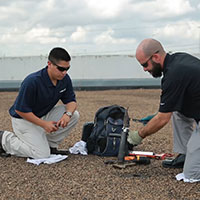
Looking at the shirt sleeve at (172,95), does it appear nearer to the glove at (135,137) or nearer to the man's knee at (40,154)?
the glove at (135,137)

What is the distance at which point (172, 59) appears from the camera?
12.6 ft

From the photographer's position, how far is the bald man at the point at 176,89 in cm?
367

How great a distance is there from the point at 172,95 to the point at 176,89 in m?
0.07

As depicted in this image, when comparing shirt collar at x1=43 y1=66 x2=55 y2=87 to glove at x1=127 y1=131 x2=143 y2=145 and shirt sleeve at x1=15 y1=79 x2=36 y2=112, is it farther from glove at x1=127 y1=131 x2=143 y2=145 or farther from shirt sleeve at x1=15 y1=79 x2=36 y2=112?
glove at x1=127 y1=131 x2=143 y2=145

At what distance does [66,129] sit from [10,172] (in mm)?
1125

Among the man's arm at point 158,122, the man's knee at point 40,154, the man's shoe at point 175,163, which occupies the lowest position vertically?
the man's shoe at point 175,163

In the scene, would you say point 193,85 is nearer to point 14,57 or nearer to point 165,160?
point 165,160

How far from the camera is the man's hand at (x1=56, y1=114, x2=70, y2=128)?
470cm

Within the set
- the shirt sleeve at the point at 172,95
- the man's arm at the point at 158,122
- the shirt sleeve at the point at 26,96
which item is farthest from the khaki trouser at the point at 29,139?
the shirt sleeve at the point at 172,95

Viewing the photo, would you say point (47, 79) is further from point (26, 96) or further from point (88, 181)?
point (88, 181)

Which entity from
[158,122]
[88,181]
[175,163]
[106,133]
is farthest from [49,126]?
[175,163]

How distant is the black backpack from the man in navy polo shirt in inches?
13.6

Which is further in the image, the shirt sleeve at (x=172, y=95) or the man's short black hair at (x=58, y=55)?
the man's short black hair at (x=58, y=55)

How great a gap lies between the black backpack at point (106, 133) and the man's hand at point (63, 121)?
1.36ft
